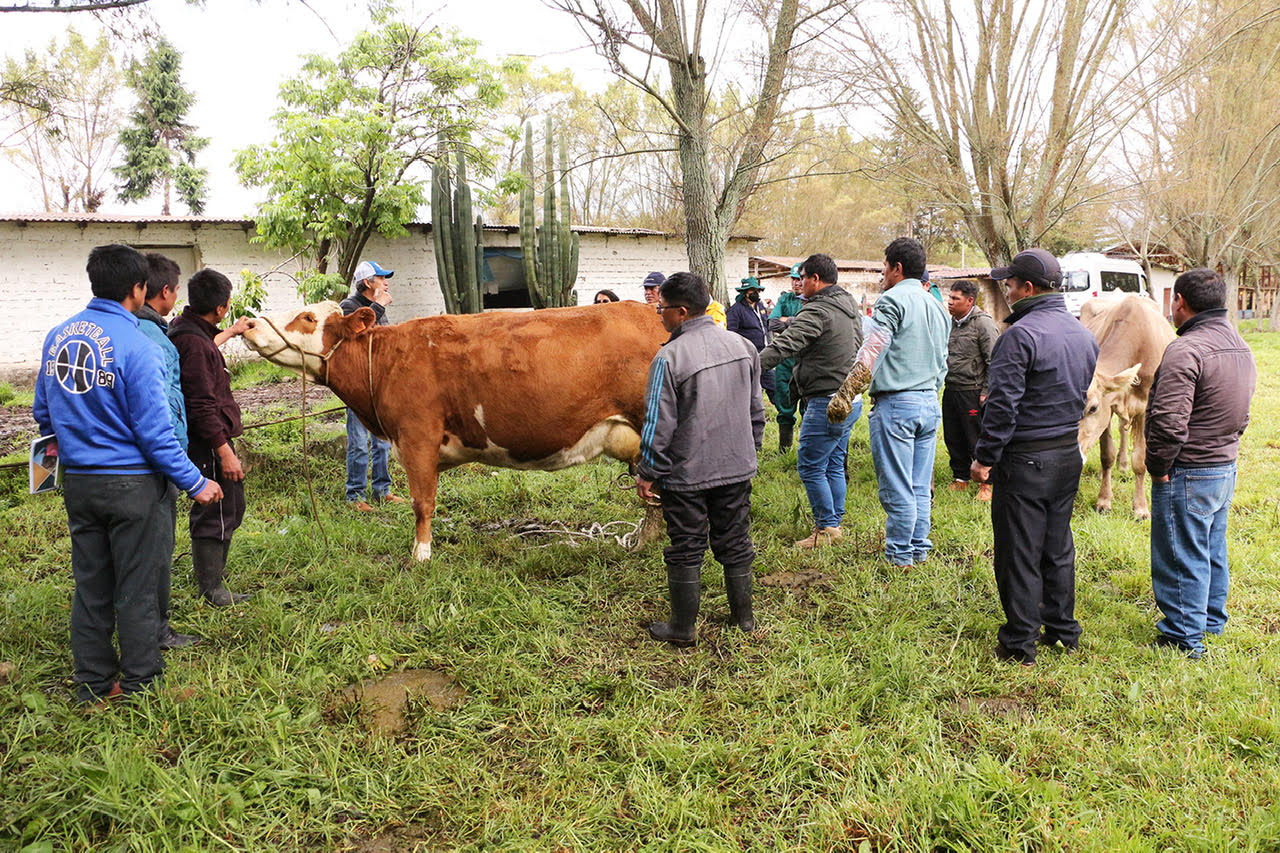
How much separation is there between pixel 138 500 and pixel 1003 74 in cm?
936

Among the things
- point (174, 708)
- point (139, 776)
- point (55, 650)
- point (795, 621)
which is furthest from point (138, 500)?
point (795, 621)

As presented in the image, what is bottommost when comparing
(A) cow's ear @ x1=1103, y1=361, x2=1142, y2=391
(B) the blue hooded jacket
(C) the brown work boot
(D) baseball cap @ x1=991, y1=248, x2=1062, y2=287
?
(C) the brown work boot

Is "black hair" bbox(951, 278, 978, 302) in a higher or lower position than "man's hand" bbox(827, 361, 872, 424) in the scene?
higher

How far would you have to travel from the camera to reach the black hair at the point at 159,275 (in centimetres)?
359

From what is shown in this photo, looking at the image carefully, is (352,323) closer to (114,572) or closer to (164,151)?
(114,572)

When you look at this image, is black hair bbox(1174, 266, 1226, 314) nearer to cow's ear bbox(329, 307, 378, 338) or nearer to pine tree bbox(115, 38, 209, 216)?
cow's ear bbox(329, 307, 378, 338)

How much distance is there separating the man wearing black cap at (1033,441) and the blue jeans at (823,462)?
1558 mm

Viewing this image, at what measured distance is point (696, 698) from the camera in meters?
3.30

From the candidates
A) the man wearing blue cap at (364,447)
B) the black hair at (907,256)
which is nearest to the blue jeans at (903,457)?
the black hair at (907,256)

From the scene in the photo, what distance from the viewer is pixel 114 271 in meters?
3.09

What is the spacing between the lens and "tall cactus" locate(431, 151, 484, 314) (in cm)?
1477

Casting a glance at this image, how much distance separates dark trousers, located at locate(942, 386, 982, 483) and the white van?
765 inches

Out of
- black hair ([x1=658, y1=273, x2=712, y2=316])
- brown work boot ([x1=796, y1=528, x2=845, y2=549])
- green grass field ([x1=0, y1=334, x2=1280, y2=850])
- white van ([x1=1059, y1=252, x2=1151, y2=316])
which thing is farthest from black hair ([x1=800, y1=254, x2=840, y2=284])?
white van ([x1=1059, y1=252, x2=1151, y2=316])

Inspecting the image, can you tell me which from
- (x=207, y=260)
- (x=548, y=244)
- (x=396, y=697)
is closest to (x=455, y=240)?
(x=548, y=244)
